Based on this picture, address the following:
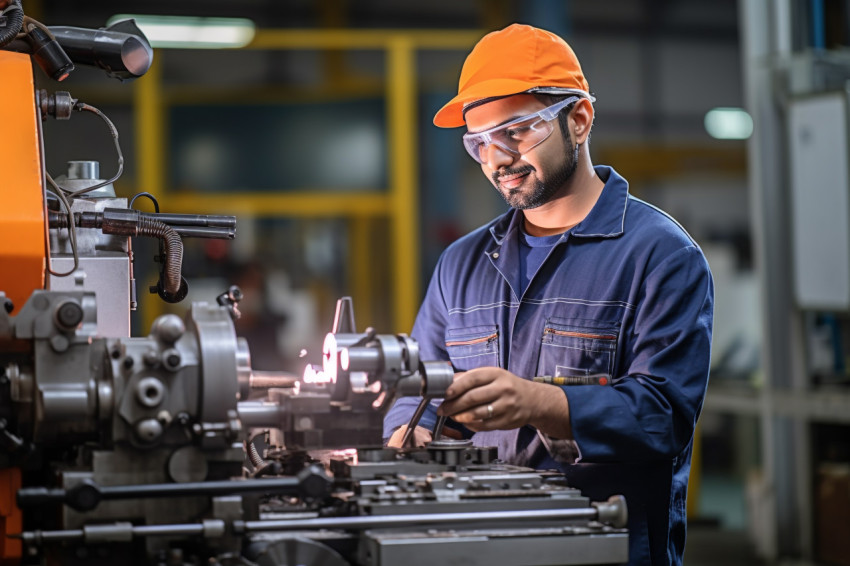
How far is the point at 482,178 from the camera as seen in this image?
10156 millimetres

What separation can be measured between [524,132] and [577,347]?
0.38m

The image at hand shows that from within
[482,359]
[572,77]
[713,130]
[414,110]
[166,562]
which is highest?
[713,130]

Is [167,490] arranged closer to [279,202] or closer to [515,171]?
[515,171]

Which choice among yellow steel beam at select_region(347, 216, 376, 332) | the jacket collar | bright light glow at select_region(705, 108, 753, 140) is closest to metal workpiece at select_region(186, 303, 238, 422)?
the jacket collar

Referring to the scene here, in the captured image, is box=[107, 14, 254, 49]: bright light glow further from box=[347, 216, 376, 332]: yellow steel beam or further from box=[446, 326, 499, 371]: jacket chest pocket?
box=[446, 326, 499, 371]: jacket chest pocket

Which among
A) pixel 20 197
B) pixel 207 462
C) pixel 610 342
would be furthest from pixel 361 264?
pixel 207 462

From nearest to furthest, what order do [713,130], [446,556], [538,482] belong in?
[446,556] < [538,482] < [713,130]

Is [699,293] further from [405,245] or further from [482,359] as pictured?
[405,245]

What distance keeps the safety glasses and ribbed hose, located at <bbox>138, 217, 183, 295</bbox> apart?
0.55 metres

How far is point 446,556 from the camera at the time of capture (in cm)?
112

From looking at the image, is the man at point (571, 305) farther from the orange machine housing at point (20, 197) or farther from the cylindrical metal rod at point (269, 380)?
the orange machine housing at point (20, 197)

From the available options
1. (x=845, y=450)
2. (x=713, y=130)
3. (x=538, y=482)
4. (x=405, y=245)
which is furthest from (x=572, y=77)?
(x=713, y=130)

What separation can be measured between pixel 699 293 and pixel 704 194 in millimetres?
10401

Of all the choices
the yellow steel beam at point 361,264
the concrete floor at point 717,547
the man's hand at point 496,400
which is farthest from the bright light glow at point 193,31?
the man's hand at point 496,400
